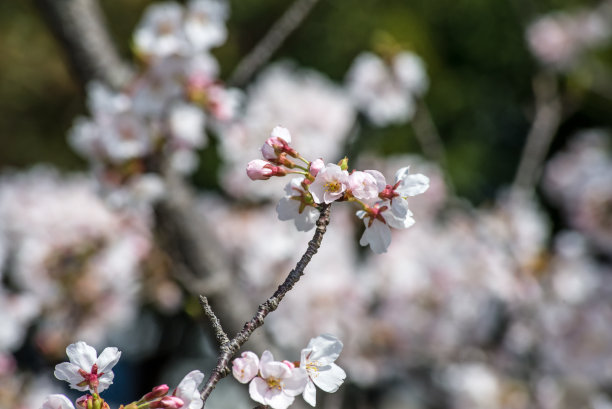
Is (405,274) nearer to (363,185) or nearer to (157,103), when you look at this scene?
(157,103)

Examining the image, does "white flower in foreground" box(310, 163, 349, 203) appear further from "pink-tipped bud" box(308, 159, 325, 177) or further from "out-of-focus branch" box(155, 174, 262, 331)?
"out-of-focus branch" box(155, 174, 262, 331)

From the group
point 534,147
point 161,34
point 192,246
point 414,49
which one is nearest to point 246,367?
point 192,246

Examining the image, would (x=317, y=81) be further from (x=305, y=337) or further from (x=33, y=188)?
(x=33, y=188)

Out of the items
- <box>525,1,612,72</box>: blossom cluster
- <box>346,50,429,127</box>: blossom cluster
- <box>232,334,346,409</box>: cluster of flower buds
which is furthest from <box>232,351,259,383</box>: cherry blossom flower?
<box>525,1,612,72</box>: blossom cluster

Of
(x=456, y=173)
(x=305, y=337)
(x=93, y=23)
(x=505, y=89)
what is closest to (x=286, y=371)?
(x=93, y=23)

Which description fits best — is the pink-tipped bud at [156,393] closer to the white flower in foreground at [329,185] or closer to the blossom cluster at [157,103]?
the white flower in foreground at [329,185]
